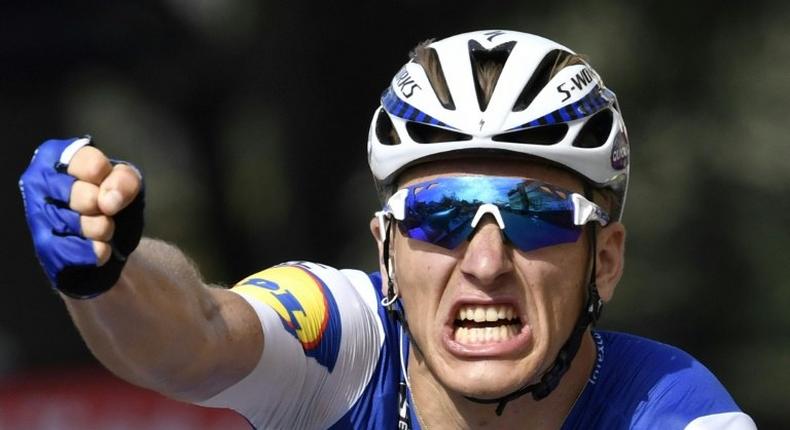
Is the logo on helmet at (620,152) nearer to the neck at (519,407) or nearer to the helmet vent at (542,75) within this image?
A: the helmet vent at (542,75)

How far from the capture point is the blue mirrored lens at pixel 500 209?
3520 millimetres

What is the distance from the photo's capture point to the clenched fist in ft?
8.77

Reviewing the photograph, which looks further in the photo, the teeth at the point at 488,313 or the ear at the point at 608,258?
the ear at the point at 608,258

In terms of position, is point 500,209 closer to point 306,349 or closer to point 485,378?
point 485,378

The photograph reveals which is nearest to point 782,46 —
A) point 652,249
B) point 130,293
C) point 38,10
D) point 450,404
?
point 652,249

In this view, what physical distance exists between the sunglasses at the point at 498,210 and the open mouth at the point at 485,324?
16 centimetres

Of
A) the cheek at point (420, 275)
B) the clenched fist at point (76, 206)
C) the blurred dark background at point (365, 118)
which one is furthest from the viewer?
the blurred dark background at point (365, 118)

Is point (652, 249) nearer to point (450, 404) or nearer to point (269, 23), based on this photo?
point (269, 23)

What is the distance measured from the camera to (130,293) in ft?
9.66

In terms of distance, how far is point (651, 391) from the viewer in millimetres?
3637

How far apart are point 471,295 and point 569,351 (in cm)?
32

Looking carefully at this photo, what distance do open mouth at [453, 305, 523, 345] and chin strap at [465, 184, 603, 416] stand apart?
0.48 feet

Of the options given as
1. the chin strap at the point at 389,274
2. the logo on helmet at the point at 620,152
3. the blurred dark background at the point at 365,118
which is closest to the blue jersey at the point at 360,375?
the chin strap at the point at 389,274

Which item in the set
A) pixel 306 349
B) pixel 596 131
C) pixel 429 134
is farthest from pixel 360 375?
pixel 596 131
